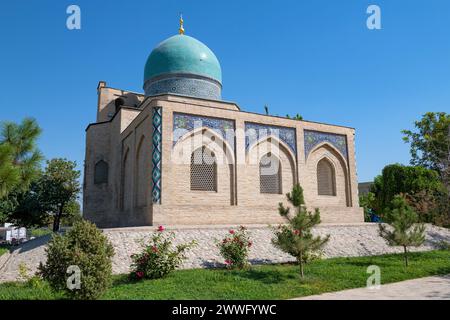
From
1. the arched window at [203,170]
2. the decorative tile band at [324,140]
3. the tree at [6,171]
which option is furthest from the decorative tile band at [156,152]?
the decorative tile band at [324,140]

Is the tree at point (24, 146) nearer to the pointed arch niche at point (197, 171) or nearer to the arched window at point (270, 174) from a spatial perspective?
the pointed arch niche at point (197, 171)

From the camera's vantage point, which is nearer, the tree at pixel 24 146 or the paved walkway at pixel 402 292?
the paved walkway at pixel 402 292

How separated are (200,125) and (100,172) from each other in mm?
7465

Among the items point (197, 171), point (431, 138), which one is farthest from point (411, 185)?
point (197, 171)

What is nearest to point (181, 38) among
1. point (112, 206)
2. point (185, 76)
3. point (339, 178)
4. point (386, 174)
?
point (185, 76)

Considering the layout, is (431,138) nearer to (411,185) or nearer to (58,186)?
(411,185)

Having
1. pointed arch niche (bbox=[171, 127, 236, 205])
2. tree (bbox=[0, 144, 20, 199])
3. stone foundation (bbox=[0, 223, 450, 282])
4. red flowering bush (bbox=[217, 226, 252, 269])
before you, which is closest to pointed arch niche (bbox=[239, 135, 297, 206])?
pointed arch niche (bbox=[171, 127, 236, 205])

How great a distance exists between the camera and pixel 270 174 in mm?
14805

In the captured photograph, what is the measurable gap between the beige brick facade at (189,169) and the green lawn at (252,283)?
14.9 ft

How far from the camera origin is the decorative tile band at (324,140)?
15797 millimetres

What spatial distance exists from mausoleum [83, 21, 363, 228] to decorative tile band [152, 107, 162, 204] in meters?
0.03

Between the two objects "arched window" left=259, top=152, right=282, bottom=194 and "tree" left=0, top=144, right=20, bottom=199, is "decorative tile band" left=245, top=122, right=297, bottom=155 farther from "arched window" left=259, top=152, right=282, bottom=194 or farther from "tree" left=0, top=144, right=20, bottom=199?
Result: "tree" left=0, top=144, right=20, bottom=199

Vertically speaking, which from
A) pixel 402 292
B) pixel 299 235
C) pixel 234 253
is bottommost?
pixel 402 292

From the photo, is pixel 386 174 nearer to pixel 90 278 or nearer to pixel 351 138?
pixel 351 138
